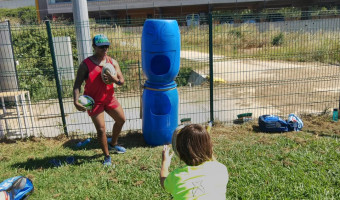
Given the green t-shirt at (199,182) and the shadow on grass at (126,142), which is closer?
the green t-shirt at (199,182)

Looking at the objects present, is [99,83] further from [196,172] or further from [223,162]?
[196,172]

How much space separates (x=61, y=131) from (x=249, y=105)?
4.36m

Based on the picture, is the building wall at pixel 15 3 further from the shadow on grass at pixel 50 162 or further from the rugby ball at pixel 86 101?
the rugby ball at pixel 86 101

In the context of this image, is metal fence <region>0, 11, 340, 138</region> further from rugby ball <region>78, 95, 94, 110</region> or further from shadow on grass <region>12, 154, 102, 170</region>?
rugby ball <region>78, 95, 94, 110</region>

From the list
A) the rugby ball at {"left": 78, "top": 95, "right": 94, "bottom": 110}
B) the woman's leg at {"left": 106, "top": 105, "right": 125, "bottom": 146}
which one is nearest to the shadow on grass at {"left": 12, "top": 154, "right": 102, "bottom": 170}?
the woman's leg at {"left": 106, "top": 105, "right": 125, "bottom": 146}

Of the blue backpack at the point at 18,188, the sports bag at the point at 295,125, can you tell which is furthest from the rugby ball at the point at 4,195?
the sports bag at the point at 295,125

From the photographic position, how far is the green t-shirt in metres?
1.83

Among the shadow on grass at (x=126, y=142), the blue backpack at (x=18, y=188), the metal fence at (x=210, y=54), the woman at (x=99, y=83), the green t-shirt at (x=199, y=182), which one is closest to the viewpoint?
the green t-shirt at (x=199, y=182)

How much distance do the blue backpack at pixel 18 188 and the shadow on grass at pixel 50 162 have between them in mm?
829

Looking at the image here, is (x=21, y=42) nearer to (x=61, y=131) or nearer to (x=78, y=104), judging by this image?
(x=61, y=131)

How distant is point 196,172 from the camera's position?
6.09ft

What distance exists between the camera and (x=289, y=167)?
3857mm

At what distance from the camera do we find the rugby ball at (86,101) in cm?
383

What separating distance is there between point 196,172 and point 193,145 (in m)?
0.17
